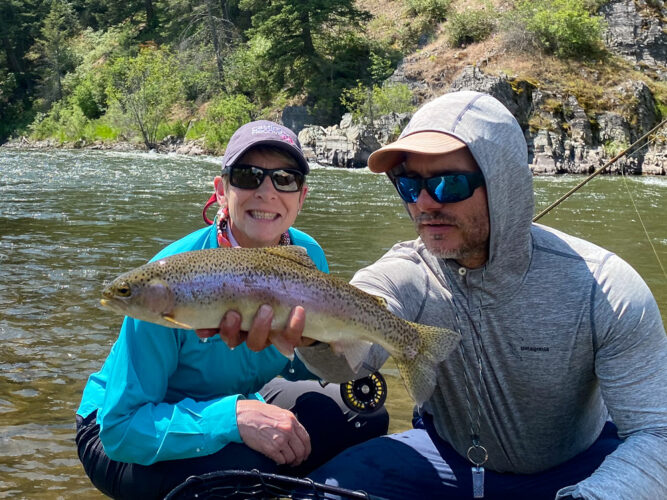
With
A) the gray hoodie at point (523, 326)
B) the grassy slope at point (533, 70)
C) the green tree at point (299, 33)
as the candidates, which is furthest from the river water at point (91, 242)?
the green tree at point (299, 33)

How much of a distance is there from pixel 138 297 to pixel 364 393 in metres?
1.63

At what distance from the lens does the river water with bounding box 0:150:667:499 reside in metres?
4.47

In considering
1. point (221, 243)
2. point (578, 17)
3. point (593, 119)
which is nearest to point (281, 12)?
point (578, 17)

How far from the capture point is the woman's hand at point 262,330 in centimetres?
229

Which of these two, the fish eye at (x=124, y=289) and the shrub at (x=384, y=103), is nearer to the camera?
the fish eye at (x=124, y=289)

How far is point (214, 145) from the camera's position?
35781mm

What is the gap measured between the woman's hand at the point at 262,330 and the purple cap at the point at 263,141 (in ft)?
3.36

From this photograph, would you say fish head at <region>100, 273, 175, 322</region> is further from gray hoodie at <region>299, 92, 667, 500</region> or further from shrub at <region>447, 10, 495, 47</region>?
shrub at <region>447, 10, 495, 47</region>

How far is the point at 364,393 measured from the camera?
3.50 m

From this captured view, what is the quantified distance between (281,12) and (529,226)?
38815 millimetres

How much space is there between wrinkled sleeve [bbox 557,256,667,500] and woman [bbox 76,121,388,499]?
1.27 metres

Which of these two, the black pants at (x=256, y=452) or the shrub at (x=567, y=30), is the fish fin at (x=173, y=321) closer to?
the black pants at (x=256, y=452)

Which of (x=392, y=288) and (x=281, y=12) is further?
(x=281, y=12)

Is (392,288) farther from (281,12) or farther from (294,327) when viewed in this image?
(281,12)
